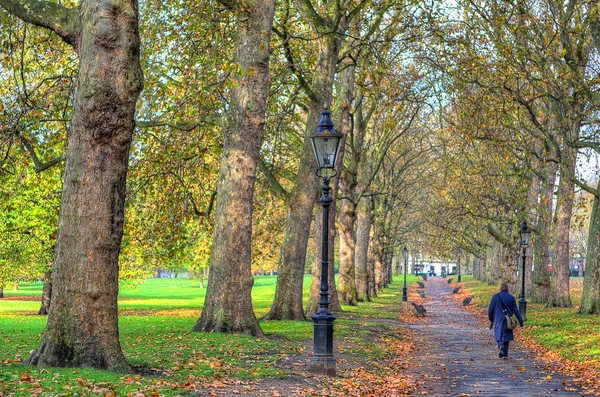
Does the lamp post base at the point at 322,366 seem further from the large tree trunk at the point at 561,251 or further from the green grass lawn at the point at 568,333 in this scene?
the large tree trunk at the point at 561,251

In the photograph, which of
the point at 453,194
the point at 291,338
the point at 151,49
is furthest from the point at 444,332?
the point at 453,194

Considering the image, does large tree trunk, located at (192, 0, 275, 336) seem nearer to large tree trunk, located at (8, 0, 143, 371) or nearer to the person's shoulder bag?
the person's shoulder bag

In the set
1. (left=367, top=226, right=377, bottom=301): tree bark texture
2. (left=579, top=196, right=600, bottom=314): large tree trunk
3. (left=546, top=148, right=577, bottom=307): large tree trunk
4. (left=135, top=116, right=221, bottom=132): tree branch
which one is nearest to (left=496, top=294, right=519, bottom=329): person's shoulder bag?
(left=135, top=116, right=221, bottom=132): tree branch

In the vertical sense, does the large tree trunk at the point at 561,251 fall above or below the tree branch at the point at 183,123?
below

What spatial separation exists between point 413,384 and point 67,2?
35.1 feet

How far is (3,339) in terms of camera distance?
61.7 ft

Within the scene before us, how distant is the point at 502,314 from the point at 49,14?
41.4ft

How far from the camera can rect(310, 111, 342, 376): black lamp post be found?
14.2 meters

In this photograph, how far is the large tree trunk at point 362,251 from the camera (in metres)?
42.3

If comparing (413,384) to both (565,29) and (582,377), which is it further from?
(565,29)

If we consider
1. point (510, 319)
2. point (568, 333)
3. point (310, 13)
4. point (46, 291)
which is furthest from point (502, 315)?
point (46, 291)

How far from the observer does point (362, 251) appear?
4225 centimetres

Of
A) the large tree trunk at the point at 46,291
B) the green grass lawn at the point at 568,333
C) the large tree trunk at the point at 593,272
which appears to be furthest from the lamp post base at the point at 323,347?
the large tree trunk at the point at 46,291

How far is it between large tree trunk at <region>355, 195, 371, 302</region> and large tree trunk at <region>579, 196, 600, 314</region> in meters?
14.8
